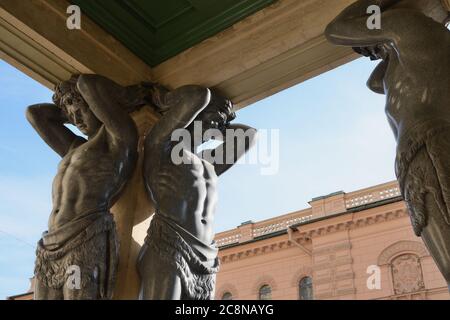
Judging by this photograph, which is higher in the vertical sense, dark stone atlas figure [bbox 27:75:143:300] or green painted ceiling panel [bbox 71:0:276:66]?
green painted ceiling panel [bbox 71:0:276:66]

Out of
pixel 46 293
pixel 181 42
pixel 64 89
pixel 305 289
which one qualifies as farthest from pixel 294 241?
pixel 46 293

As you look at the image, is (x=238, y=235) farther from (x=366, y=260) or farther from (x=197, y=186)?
(x=197, y=186)

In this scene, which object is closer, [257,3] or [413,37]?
[413,37]

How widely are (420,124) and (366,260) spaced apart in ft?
40.5

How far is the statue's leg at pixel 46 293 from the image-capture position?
8.89ft

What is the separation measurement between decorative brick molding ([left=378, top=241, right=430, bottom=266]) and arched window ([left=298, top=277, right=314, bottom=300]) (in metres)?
2.14

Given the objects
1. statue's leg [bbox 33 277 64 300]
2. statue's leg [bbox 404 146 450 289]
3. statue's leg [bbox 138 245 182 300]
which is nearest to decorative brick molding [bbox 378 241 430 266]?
statue's leg [bbox 138 245 182 300]

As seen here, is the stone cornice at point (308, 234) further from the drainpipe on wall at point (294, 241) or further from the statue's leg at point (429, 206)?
the statue's leg at point (429, 206)

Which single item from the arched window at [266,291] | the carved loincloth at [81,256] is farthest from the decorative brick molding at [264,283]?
the carved loincloth at [81,256]

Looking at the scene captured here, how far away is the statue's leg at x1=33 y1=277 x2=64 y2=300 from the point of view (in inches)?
107

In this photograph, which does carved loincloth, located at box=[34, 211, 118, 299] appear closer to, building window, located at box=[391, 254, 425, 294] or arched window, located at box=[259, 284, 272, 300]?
building window, located at box=[391, 254, 425, 294]
